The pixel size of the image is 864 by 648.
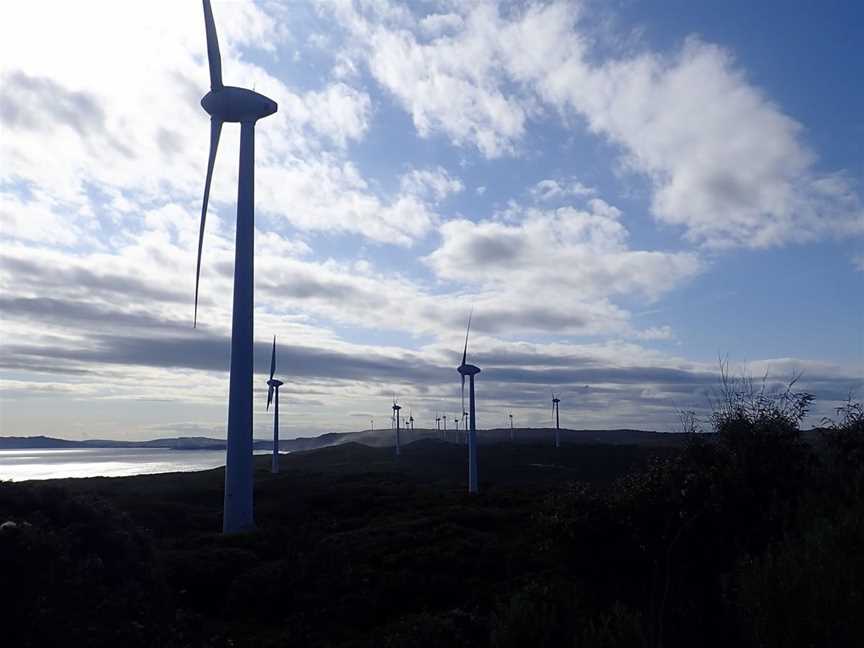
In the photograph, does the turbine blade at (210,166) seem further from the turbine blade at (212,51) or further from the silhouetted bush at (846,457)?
the silhouetted bush at (846,457)

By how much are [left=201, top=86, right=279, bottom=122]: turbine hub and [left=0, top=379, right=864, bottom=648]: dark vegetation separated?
Result: 66.6 feet

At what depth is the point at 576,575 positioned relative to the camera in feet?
47.3

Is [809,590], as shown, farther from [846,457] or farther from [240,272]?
[240,272]

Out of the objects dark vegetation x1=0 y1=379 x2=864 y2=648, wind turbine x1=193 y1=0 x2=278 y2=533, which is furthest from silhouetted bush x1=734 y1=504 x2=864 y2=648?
wind turbine x1=193 y1=0 x2=278 y2=533

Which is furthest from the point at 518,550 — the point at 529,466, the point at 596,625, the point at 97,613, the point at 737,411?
the point at 529,466

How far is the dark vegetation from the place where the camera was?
11.7 metres

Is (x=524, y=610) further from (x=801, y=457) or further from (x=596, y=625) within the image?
(x=801, y=457)

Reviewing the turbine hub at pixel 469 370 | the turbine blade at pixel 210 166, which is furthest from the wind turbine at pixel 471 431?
the turbine blade at pixel 210 166

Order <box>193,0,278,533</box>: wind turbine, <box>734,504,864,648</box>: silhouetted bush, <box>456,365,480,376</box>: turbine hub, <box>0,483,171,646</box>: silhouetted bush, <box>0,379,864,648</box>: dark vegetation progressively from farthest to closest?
<box>456,365,480,376</box>: turbine hub < <box>193,0,278,533</box>: wind turbine < <box>0,483,171,646</box>: silhouetted bush < <box>0,379,864,648</box>: dark vegetation < <box>734,504,864,648</box>: silhouetted bush

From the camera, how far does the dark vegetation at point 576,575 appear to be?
1173 centimetres

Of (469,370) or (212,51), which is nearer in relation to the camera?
(212,51)

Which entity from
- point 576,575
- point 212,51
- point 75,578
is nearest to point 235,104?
point 212,51

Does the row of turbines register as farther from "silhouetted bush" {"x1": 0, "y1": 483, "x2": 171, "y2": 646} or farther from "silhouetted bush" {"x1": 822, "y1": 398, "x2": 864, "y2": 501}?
"silhouetted bush" {"x1": 822, "y1": 398, "x2": 864, "y2": 501}

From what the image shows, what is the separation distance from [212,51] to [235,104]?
2729 mm
